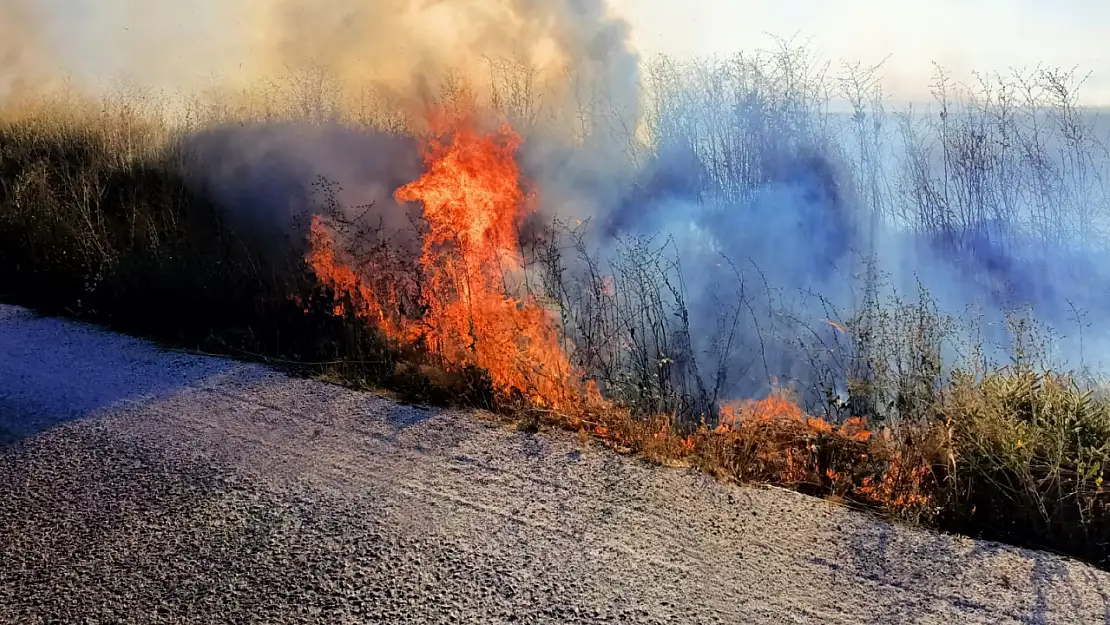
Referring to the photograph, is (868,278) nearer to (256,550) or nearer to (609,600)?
(609,600)

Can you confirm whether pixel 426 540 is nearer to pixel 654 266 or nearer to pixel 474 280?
pixel 474 280

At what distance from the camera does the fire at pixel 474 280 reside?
509 centimetres

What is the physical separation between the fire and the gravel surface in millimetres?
711

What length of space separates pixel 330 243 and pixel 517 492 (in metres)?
4.14

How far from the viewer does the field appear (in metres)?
4.11

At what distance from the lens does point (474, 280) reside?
6453 millimetres

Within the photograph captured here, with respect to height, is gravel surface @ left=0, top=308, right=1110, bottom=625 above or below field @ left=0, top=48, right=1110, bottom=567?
below

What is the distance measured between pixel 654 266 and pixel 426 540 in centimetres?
669

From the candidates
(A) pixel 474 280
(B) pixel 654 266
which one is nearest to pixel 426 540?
(A) pixel 474 280

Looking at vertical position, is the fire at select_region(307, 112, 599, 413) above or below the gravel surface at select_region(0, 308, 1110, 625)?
above

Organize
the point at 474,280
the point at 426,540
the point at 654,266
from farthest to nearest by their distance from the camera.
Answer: the point at 654,266, the point at 474,280, the point at 426,540

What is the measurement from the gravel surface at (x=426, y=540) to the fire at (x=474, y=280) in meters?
0.71

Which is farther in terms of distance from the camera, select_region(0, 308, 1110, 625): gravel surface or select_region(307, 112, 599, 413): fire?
select_region(307, 112, 599, 413): fire

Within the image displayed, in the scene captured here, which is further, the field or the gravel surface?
the field
